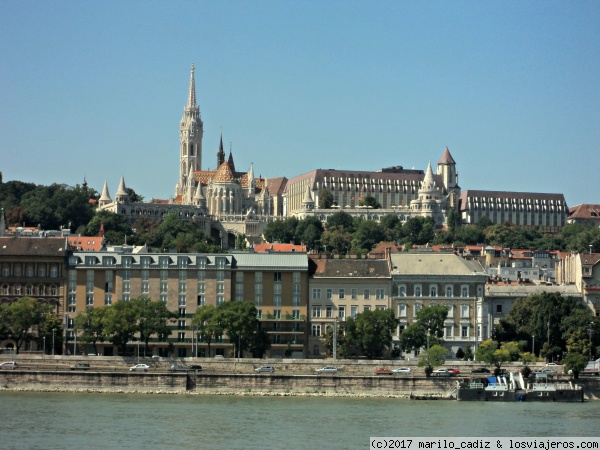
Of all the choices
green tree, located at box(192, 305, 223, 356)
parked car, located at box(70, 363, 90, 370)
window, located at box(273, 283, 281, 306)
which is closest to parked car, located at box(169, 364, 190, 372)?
parked car, located at box(70, 363, 90, 370)

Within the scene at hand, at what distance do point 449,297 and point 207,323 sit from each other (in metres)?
15.3

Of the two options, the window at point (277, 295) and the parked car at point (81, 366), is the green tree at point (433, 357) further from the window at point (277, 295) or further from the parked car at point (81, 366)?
the parked car at point (81, 366)

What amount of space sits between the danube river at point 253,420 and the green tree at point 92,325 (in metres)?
12.7

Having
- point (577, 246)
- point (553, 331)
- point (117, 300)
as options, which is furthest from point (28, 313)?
point (577, 246)

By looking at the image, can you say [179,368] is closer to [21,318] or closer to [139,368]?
[139,368]

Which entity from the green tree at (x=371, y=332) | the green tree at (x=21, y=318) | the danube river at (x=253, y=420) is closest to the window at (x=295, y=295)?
the green tree at (x=371, y=332)

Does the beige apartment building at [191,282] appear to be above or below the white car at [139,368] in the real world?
above

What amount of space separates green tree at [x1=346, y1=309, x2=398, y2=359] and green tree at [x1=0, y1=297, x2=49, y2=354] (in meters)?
17.7

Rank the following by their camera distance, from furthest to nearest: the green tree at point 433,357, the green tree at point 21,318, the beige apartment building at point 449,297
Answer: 1. the beige apartment building at point 449,297
2. the green tree at point 21,318
3. the green tree at point 433,357

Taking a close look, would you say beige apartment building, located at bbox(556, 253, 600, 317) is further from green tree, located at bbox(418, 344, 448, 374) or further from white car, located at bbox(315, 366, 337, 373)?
white car, located at bbox(315, 366, 337, 373)

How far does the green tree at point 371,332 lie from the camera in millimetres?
89375

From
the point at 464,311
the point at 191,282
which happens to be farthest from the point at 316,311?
the point at 464,311

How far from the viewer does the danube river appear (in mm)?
59938

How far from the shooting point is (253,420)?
6638cm
